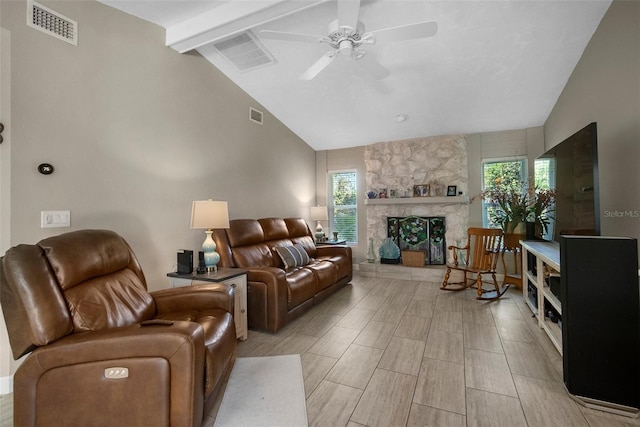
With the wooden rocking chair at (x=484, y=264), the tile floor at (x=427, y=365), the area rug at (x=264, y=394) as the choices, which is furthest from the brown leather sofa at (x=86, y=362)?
the wooden rocking chair at (x=484, y=264)

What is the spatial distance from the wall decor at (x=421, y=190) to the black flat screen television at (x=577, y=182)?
1.95m

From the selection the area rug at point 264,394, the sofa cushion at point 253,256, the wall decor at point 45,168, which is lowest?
the area rug at point 264,394

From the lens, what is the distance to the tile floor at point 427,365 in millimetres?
1568

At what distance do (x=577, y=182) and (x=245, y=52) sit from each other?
3.49 meters

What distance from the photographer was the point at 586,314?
64.4 inches

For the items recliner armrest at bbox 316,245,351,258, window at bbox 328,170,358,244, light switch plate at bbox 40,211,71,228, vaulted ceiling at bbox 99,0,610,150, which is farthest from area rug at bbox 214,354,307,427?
window at bbox 328,170,358,244

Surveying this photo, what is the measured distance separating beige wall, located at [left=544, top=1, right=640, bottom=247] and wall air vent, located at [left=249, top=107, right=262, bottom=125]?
3.84 m

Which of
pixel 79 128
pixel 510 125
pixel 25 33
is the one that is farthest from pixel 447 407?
pixel 510 125

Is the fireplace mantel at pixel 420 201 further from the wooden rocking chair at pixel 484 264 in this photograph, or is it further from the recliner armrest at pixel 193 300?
the recliner armrest at pixel 193 300

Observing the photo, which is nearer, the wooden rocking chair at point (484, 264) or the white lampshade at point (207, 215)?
the white lampshade at point (207, 215)

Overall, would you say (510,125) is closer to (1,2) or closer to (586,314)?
(586,314)

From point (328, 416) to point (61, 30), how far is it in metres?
3.27

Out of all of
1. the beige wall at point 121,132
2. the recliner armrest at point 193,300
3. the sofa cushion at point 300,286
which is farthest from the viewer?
the sofa cushion at point 300,286

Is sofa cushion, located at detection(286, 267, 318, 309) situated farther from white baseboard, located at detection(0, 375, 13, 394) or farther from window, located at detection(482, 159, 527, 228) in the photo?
window, located at detection(482, 159, 527, 228)
